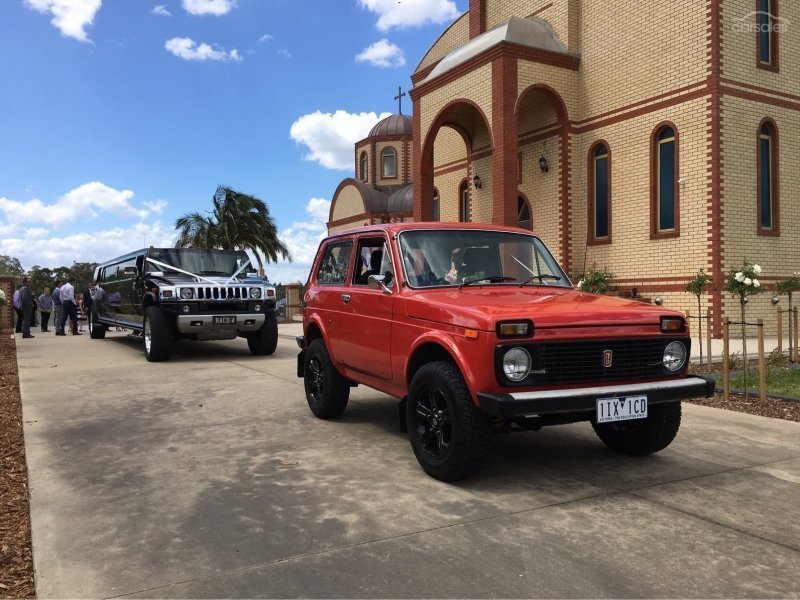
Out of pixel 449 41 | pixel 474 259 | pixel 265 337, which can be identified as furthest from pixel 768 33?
pixel 474 259

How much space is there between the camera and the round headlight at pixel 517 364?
154 inches

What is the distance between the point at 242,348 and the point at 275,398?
22.0 ft

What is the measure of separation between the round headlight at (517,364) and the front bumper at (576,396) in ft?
0.40

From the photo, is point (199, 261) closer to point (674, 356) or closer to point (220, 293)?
point (220, 293)

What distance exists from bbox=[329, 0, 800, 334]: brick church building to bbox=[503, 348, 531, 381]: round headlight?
36.1ft

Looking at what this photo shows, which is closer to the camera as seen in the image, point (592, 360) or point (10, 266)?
point (592, 360)

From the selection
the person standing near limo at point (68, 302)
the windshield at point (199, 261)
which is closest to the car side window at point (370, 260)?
the windshield at point (199, 261)

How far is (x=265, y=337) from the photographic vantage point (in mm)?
11969

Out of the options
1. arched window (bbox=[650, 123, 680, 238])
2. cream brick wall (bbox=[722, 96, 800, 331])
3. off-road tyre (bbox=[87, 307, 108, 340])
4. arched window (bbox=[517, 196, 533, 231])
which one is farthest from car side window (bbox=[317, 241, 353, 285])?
off-road tyre (bbox=[87, 307, 108, 340])

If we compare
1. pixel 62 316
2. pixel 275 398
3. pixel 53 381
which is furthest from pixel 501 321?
pixel 62 316

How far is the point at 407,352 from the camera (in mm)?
4703

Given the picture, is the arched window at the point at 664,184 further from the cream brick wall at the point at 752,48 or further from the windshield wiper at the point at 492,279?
the windshield wiper at the point at 492,279

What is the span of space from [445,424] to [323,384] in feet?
7.37

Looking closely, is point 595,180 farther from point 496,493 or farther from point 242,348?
point 496,493
